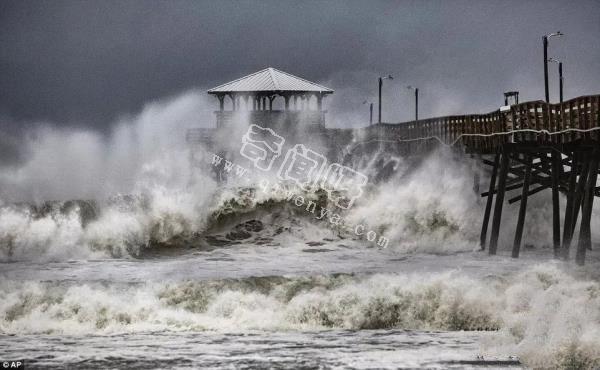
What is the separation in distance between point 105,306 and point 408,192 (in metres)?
18.4

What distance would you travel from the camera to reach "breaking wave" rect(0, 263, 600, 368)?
15.5 metres

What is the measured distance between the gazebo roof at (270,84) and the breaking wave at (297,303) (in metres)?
34.1

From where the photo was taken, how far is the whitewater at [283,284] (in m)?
12.5

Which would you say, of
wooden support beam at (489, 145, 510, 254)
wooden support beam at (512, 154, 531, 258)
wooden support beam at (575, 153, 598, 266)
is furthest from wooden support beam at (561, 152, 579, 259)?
wooden support beam at (489, 145, 510, 254)

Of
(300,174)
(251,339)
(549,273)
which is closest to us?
(251,339)

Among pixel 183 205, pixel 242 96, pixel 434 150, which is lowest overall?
pixel 183 205

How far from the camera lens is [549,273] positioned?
19.2 metres

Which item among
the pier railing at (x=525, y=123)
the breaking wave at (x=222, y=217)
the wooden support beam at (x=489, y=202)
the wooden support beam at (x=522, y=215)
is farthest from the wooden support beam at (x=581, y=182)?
the breaking wave at (x=222, y=217)

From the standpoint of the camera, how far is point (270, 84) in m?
52.6

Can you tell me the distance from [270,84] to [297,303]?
36.7 metres

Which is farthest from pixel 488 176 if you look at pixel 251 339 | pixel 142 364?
pixel 142 364

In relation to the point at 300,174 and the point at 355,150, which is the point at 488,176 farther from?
the point at 355,150

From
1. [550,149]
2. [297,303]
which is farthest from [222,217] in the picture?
[297,303]

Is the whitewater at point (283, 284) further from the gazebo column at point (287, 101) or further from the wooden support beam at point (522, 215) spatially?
the gazebo column at point (287, 101)
